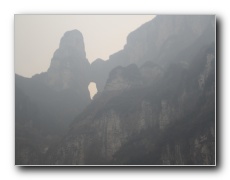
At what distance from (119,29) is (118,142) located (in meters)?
3.35

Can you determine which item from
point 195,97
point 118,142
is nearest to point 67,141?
point 118,142

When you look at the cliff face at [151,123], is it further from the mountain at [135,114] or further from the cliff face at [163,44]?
the cliff face at [163,44]

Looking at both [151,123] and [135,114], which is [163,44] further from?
[151,123]

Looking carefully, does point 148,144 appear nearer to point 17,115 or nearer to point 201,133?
point 201,133

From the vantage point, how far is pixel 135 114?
13562 millimetres

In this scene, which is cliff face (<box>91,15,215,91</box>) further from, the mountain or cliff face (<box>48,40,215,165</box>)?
cliff face (<box>48,40,215,165</box>)

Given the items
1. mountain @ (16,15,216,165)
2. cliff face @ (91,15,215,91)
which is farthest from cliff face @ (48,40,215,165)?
cliff face @ (91,15,215,91)

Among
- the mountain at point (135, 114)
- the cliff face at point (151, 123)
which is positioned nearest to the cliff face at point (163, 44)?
the mountain at point (135, 114)

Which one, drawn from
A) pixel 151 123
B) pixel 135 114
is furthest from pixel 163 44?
pixel 151 123

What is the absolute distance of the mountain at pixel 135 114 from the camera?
34.9ft

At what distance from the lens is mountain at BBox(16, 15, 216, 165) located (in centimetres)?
1063

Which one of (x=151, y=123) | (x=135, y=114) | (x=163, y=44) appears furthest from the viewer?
(x=163, y=44)

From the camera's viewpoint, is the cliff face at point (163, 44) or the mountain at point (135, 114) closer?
the mountain at point (135, 114)

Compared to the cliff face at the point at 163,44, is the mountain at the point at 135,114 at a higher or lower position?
lower
